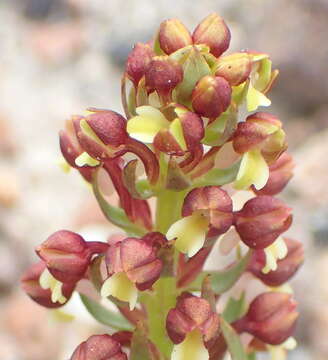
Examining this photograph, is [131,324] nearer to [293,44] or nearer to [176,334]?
[176,334]

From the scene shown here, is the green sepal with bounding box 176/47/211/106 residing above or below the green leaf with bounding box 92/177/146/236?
above

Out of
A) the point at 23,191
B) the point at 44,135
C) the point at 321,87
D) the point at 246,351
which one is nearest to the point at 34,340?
the point at 23,191

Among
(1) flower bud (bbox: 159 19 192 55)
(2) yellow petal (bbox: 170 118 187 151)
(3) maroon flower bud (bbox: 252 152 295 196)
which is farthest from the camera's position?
(3) maroon flower bud (bbox: 252 152 295 196)

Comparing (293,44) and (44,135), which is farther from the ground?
(293,44)

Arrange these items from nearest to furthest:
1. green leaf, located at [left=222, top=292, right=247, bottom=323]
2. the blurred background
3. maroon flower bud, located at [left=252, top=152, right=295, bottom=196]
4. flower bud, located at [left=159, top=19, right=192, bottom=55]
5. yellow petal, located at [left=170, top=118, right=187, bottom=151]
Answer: yellow petal, located at [left=170, top=118, right=187, bottom=151], flower bud, located at [left=159, top=19, right=192, bottom=55], maroon flower bud, located at [left=252, top=152, right=295, bottom=196], green leaf, located at [left=222, top=292, right=247, bottom=323], the blurred background

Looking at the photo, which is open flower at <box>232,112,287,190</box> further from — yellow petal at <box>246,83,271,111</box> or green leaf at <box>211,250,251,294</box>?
green leaf at <box>211,250,251,294</box>

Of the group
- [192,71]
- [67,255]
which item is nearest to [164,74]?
[192,71]

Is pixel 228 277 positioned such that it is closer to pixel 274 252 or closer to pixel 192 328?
pixel 274 252

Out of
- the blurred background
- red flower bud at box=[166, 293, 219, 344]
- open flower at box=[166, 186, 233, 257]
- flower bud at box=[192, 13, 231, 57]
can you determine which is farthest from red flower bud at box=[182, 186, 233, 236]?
the blurred background
